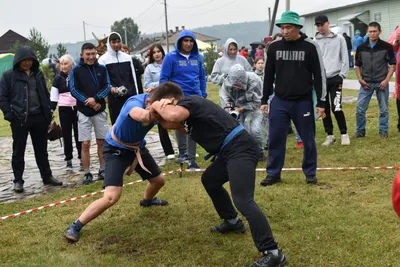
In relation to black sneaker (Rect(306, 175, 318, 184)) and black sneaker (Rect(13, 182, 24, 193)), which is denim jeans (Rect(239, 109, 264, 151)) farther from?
black sneaker (Rect(13, 182, 24, 193))

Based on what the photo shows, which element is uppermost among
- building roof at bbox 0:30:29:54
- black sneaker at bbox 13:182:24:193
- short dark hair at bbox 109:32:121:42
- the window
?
building roof at bbox 0:30:29:54

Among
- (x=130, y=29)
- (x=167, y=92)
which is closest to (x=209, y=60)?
(x=167, y=92)

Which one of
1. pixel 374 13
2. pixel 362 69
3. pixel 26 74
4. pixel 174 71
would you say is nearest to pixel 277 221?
pixel 174 71

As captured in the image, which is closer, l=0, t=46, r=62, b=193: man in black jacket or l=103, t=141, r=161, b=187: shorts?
l=103, t=141, r=161, b=187: shorts

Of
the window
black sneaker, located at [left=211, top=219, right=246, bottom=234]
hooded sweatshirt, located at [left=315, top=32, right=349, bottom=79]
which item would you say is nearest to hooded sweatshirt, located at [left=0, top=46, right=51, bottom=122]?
black sneaker, located at [left=211, top=219, right=246, bottom=234]

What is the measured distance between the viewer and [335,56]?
28.6 ft

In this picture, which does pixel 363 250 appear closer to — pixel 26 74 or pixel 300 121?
pixel 300 121

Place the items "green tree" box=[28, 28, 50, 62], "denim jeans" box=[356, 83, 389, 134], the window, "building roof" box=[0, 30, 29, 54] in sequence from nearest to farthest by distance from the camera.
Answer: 1. "denim jeans" box=[356, 83, 389, 134]
2. the window
3. "green tree" box=[28, 28, 50, 62]
4. "building roof" box=[0, 30, 29, 54]

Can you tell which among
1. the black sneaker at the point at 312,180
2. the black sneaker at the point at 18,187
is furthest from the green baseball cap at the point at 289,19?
the black sneaker at the point at 18,187

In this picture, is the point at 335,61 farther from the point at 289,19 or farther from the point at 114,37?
the point at 114,37

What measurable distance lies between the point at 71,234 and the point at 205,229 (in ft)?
4.36

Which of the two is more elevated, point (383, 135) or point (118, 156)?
point (118, 156)

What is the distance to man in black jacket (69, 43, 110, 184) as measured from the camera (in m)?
7.42

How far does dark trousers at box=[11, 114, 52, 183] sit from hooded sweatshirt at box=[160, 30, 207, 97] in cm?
189
